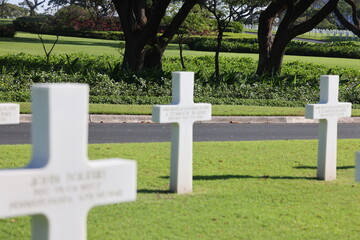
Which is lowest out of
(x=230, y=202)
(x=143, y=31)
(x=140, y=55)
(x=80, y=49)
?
(x=230, y=202)

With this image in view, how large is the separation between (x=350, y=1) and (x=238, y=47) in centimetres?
2330

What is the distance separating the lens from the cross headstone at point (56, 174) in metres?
4.02

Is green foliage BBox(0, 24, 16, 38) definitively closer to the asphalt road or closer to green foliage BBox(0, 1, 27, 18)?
the asphalt road

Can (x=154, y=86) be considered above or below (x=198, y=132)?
above

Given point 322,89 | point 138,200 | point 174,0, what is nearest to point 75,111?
point 138,200

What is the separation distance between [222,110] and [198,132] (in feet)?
11.1

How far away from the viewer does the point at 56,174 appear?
412cm

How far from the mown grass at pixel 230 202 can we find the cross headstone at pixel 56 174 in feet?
7.92

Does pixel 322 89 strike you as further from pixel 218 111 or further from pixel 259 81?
pixel 259 81

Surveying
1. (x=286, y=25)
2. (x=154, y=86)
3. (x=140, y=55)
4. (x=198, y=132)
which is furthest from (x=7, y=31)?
(x=198, y=132)

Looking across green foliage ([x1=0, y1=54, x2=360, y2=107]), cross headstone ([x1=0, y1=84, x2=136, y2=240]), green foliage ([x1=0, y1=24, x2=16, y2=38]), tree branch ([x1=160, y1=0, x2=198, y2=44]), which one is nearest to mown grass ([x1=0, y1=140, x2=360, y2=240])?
cross headstone ([x1=0, y1=84, x2=136, y2=240])

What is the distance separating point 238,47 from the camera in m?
51.8

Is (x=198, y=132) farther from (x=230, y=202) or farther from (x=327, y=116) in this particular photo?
→ (x=230, y=202)

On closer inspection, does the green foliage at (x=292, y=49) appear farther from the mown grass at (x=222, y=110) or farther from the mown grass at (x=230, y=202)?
the mown grass at (x=230, y=202)
